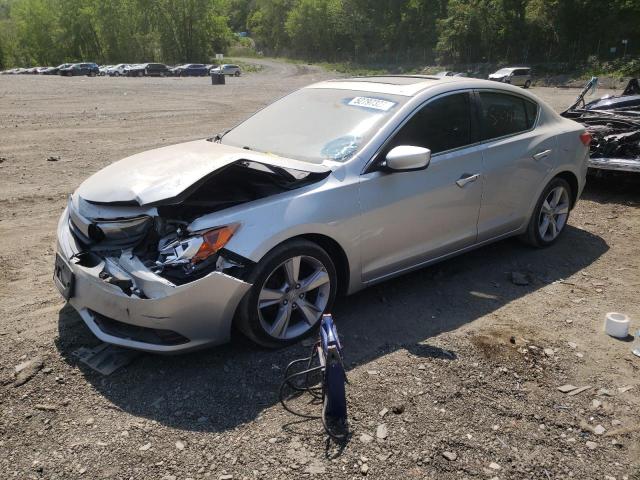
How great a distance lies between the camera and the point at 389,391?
131 inches

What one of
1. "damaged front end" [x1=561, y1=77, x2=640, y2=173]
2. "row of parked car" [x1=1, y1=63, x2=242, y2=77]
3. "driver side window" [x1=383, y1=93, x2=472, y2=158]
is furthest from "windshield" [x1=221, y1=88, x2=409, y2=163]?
"row of parked car" [x1=1, y1=63, x2=242, y2=77]

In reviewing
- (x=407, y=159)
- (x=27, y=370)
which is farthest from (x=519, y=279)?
(x=27, y=370)

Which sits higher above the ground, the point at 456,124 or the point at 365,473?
the point at 456,124

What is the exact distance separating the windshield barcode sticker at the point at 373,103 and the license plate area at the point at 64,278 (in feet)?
8.05

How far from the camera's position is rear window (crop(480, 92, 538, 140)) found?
16.0 feet

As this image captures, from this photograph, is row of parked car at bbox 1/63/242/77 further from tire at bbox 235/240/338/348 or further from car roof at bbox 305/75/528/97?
tire at bbox 235/240/338/348

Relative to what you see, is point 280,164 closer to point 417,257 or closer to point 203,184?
point 203,184

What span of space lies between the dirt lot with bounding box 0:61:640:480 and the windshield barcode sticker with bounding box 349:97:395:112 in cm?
149

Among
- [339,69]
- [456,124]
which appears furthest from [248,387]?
[339,69]

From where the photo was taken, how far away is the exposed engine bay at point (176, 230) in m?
3.29

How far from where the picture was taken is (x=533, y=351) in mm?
3830

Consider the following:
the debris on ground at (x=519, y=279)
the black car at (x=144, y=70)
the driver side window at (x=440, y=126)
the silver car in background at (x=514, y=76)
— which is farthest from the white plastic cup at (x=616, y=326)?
the black car at (x=144, y=70)

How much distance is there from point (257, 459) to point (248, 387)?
618 mm

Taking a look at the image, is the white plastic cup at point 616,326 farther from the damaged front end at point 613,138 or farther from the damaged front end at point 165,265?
the damaged front end at point 613,138
